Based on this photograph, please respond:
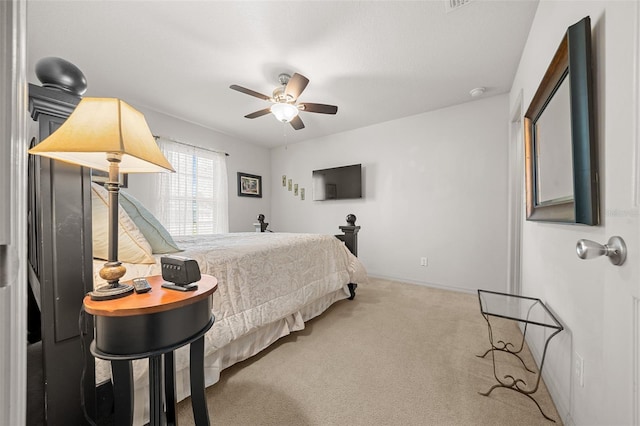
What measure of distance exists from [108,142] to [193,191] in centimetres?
337

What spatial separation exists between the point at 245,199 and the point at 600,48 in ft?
14.9

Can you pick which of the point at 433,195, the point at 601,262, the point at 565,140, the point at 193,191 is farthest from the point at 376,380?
the point at 193,191

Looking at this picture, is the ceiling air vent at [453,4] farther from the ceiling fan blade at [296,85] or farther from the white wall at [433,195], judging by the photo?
the white wall at [433,195]

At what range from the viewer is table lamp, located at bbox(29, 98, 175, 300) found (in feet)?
2.44

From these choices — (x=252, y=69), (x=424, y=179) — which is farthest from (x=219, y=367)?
(x=424, y=179)

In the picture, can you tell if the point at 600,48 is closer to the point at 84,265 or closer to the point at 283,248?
the point at 283,248

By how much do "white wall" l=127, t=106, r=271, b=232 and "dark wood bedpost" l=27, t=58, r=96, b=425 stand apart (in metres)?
2.61

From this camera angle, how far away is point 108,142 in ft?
2.49

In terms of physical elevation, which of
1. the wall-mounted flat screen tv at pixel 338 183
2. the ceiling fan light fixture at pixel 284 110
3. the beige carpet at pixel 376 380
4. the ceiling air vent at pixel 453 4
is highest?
the ceiling air vent at pixel 453 4

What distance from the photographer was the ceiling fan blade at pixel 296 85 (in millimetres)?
2141

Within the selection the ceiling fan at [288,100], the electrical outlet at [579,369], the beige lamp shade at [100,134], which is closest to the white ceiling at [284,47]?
the ceiling fan at [288,100]

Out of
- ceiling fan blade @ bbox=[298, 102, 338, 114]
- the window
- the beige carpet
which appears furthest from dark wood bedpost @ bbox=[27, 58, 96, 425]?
the window

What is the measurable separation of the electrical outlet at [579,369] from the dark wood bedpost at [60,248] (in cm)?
201

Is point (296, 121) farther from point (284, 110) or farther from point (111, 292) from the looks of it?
point (111, 292)
